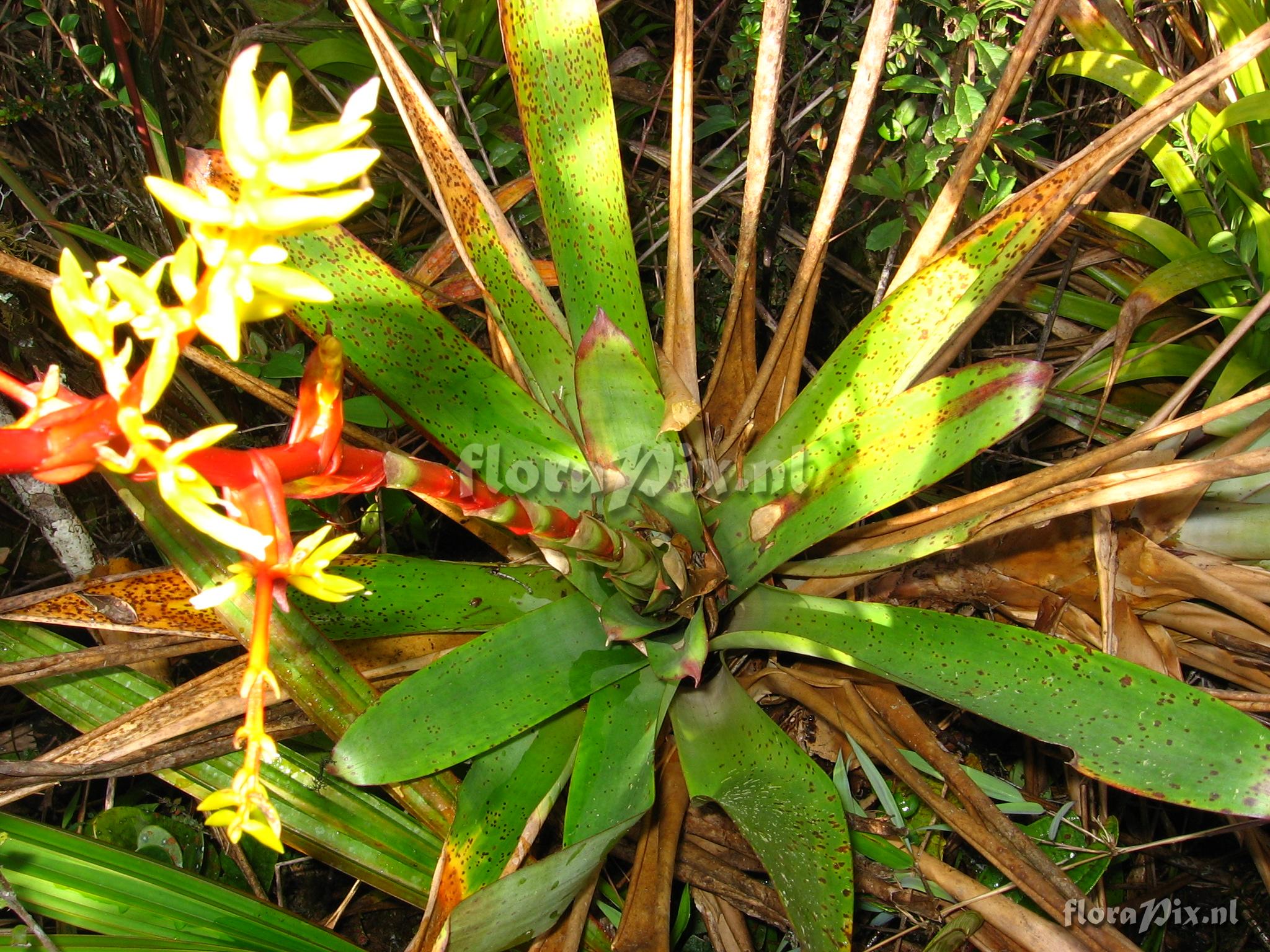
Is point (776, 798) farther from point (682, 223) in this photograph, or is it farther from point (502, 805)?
point (682, 223)

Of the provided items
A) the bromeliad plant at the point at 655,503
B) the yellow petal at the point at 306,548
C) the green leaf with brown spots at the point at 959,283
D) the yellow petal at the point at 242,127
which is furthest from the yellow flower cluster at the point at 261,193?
the green leaf with brown spots at the point at 959,283

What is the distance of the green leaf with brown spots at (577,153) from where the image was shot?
1361 millimetres

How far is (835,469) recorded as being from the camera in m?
1.24

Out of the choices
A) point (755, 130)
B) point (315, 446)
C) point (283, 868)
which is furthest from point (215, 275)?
point (283, 868)

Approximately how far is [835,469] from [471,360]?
556 millimetres

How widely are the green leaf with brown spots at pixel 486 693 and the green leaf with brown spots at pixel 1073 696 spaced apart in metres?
0.23

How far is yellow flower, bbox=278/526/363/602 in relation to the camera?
1.97 ft

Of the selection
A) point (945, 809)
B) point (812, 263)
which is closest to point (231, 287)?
point (812, 263)

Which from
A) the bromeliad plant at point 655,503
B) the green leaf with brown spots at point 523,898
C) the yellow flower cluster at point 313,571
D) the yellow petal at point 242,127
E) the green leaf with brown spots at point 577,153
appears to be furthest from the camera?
the green leaf with brown spots at point 577,153

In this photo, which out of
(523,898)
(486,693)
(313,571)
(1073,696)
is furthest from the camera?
(486,693)

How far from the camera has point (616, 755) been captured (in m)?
1.25

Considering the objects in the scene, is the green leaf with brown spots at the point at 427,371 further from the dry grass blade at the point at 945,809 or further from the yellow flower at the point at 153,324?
the yellow flower at the point at 153,324

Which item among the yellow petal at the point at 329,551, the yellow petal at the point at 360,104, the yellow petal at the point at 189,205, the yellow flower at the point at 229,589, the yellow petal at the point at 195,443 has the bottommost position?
the yellow petal at the point at 329,551

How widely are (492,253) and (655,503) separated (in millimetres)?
481
